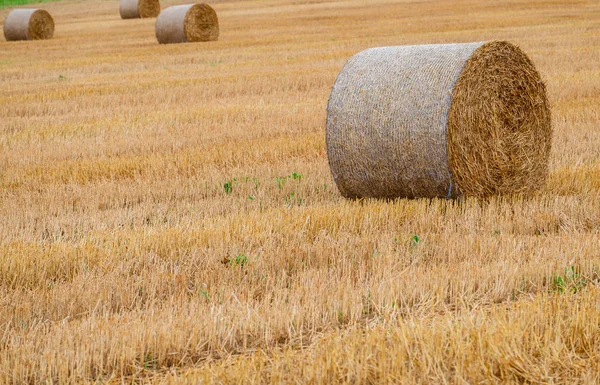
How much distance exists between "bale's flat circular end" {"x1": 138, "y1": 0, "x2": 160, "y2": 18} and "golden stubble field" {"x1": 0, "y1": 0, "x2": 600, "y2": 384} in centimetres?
2459

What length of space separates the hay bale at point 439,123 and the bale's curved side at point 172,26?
686 inches

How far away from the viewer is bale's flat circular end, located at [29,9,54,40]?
2897 cm

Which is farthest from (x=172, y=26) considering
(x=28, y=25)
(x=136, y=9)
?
(x=136, y=9)

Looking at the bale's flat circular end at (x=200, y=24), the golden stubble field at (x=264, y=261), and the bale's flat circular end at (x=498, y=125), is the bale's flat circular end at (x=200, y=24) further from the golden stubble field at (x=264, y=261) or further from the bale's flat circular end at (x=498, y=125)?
the bale's flat circular end at (x=498, y=125)

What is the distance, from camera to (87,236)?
6.52 metres

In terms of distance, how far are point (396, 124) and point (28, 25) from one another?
79.2ft

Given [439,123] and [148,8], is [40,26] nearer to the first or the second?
[148,8]

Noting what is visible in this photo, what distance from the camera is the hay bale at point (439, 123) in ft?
23.6

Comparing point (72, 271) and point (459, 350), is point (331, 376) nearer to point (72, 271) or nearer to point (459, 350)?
point (459, 350)

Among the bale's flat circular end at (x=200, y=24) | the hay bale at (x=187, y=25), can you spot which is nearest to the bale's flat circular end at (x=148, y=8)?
the hay bale at (x=187, y=25)

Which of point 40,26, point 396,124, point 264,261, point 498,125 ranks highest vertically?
point 396,124

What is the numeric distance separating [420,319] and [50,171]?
6.12 m

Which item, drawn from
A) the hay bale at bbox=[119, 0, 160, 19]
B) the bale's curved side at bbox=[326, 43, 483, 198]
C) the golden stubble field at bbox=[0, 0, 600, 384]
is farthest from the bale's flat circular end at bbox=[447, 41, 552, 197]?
the hay bale at bbox=[119, 0, 160, 19]

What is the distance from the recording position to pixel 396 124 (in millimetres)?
7324
